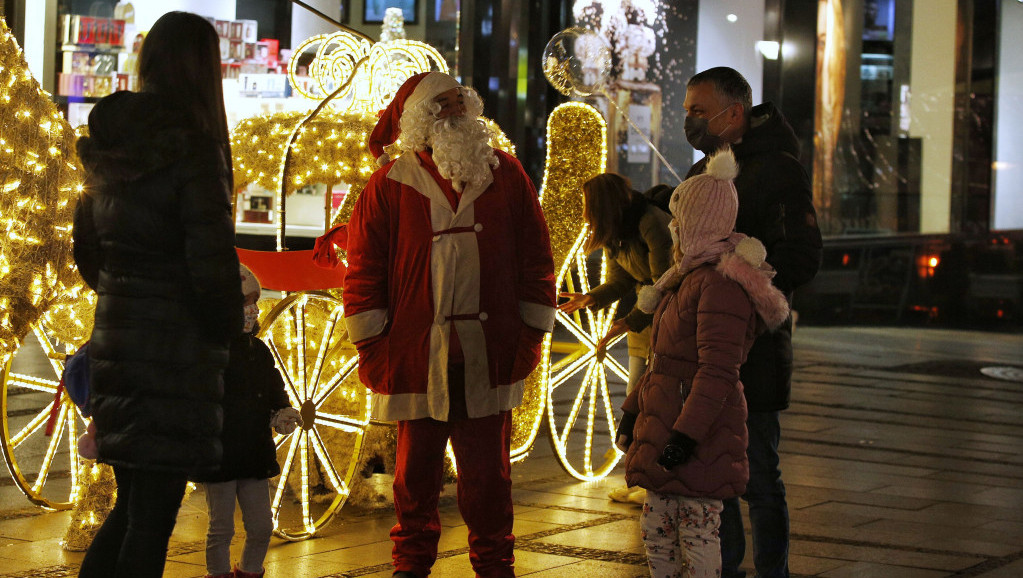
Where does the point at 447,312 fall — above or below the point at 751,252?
below

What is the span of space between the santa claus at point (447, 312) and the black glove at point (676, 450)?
2.55ft

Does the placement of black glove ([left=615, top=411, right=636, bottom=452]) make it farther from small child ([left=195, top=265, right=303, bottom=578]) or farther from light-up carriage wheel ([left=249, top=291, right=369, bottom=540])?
light-up carriage wheel ([left=249, top=291, right=369, bottom=540])

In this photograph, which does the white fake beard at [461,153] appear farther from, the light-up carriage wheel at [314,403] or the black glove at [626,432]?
the light-up carriage wheel at [314,403]

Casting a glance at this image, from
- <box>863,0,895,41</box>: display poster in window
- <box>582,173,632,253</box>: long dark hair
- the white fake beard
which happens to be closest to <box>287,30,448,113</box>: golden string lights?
<box>582,173,632,253</box>: long dark hair

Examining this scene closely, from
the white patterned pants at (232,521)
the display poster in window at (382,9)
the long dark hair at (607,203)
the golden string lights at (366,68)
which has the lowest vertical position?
the white patterned pants at (232,521)

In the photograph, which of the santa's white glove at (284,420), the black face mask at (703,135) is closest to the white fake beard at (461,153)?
the black face mask at (703,135)

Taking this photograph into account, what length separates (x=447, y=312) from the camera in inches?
163

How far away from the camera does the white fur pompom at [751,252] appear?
3697 mm

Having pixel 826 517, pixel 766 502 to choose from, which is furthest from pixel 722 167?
pixel 826 517

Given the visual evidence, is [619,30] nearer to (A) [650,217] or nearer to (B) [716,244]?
(A) [650,217]

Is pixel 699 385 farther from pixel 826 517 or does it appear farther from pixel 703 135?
pixel 826 517

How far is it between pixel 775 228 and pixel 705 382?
2.52 ft

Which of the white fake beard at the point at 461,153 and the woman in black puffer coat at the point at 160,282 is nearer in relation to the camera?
the woman in black puffer coat at the point at 160,282

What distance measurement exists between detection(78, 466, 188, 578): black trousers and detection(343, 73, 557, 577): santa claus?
1014 mm
